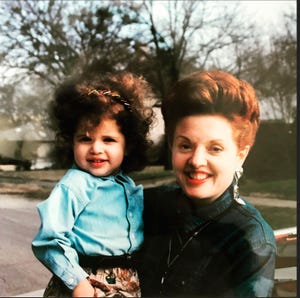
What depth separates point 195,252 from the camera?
7.79ft

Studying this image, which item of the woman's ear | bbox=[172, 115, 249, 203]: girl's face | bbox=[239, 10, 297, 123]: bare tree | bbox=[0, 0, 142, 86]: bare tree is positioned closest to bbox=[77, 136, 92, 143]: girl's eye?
bbox=[0, 0, 142, 86]: bare tree

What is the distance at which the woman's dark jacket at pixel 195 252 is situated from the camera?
237 centimetres

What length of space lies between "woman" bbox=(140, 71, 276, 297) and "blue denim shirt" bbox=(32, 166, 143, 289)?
11 cm

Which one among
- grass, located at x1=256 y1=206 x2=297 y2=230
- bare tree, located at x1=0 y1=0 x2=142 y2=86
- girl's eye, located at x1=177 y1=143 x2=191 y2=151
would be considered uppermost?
bare tree, located at x1=0 y1=0 x2=142 y2=86

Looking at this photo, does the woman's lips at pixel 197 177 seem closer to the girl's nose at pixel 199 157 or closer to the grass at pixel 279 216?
the girl's nose at pixel 199 157

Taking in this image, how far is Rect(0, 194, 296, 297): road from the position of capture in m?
2.25

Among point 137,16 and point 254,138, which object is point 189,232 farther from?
point 137,16

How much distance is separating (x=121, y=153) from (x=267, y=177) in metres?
0.78

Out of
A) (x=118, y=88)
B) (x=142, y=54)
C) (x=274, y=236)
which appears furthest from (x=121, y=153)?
(x=274, y=236)

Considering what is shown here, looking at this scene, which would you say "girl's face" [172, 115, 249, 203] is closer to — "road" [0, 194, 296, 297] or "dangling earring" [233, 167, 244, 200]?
"dangling earring" [233, 167, 244, 200]

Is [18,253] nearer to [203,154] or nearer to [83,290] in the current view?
[83,290]

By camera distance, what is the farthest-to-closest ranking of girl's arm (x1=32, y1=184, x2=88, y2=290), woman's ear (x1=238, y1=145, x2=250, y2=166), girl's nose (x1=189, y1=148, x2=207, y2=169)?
woman's ear (x1=238, y1=145, x2=250, y2=166) → girl's nose (x1=189, y1=148, x2=207, y2=169) → girl's arm (x1=32, y1=184, x2=88, y2=290)

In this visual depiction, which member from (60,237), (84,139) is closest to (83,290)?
(60,237)

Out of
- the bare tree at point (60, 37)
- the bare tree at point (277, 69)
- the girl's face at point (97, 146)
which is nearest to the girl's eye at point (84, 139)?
the girl's face at point (97, 146)
